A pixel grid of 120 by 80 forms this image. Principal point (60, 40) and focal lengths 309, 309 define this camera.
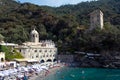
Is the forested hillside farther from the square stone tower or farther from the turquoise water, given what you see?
the turquoise water

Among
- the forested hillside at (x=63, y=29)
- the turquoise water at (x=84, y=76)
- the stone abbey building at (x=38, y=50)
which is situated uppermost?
the forested hillside at (x=63, y=29)

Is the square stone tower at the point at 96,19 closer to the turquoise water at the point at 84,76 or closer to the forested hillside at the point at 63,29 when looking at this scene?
the forested hillside at the point at 63,29

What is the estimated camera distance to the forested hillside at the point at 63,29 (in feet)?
263

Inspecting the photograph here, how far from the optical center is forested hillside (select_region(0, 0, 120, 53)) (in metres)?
80.1

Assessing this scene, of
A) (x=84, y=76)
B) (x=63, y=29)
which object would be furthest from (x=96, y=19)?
(x=84, y=76)

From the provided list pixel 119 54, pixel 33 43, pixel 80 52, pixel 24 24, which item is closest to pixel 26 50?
pixel 33 43

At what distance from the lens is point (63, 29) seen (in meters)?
96.2

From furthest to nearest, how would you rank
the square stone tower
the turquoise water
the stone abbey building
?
the square stone tower → the stone abbey building → the turquoise water

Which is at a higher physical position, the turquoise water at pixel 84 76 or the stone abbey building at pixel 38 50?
the stone abbey building at pixel 38 50

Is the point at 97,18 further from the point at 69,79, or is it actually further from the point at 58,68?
the point at 69,79

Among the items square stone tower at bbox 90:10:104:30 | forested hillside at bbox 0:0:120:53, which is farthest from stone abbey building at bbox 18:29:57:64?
square stone tower at bbox 90:10:104:30

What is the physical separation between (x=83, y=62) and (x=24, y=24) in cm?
3348

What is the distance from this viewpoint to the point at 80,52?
81312 millimetres

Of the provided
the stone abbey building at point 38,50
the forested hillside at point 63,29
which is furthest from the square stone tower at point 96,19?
the stone abbey building at point 38,50
